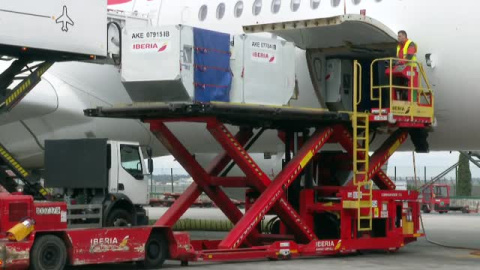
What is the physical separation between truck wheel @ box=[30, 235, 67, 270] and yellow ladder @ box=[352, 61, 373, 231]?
4893 mm

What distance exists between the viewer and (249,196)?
1652cm

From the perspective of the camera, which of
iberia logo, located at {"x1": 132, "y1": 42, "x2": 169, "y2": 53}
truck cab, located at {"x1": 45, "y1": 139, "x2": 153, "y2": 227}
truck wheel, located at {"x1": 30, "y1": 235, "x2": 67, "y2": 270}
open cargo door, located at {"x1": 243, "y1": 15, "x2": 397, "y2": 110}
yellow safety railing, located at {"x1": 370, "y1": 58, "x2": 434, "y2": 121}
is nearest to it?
truck wheel, located at {"x1": 30, "y1": 235, "x2": 67, "y2": 270}

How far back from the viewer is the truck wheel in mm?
12188

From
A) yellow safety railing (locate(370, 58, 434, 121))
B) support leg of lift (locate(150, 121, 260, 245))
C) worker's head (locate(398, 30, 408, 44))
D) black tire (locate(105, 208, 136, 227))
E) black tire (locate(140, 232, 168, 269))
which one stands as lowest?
black tire (locate(140, 232, 168, 269))

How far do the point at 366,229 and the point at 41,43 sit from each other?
573 cm

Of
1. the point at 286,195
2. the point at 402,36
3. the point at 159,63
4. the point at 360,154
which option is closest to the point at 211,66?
A: the point at 159,63

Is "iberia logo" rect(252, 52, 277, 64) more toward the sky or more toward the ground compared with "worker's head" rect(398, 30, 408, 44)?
more toward the ground

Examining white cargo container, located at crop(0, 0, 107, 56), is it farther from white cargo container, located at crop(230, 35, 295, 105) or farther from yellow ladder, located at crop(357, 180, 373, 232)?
yellow ladder, located at crop(357, 180, 373, 232)

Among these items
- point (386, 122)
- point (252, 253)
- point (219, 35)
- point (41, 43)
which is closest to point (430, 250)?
point (386, 122)

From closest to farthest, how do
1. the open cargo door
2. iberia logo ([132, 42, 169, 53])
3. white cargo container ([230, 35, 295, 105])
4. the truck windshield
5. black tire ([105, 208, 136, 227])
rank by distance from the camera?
iberia logo ([132, 42, 169, 53]) → white cargo container ([230, 35, 295, 105]) → the open cargo door → black tire ([105, 208, 136, 227]) → the truck windshield

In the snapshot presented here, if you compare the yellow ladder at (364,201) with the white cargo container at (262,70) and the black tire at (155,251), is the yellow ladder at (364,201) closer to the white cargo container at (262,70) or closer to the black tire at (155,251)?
the white cargo container at (262,70)

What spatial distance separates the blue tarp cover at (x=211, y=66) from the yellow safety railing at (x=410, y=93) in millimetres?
2358

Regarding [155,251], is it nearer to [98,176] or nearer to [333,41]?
[98,176]

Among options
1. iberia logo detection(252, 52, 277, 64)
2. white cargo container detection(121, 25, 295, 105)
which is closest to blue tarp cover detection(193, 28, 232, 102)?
white cargo container detection(121, 25, 295, 105)
